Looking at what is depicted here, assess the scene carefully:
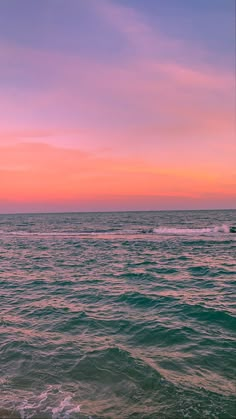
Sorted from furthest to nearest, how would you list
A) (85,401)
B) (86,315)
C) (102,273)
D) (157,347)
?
1. (102,273)
2. (86,315)
3. (157,347)
4. (85,401)

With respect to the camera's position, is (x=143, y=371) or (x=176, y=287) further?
(x=176, y=287)

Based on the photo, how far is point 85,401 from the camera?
21.2 ft

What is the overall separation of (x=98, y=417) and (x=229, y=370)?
3450 mm

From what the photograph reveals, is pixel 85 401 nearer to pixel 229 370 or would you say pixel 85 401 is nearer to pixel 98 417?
pixel 98 417

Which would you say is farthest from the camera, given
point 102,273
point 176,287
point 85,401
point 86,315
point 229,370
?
point 102,273

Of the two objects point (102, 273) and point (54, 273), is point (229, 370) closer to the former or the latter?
point (102, 273)

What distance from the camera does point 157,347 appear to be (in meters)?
8.98

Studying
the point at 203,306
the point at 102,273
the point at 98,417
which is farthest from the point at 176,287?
the point at 98,417

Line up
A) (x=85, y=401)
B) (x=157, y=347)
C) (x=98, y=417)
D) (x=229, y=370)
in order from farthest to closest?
(x=157, y=347), (x=229, y=370), (x=85, y=401), (x=98, y=417)

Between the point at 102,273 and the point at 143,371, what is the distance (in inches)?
498

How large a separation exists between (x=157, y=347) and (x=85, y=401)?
3.11 m

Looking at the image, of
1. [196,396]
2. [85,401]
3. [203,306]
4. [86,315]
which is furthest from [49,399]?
[203,306]

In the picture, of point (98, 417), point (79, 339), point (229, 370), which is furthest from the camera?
point (79, 339)

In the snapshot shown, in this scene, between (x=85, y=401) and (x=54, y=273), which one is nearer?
(x=85, y=401)
